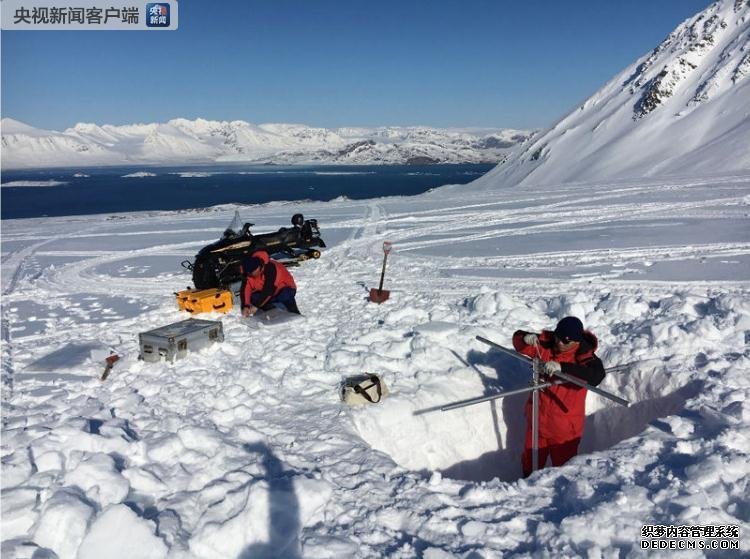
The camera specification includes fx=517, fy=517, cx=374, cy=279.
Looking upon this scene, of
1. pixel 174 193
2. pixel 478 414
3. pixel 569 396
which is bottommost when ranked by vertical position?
pixel 478 414

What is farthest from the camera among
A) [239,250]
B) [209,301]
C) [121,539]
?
[239,250]

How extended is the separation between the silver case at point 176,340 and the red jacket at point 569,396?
12.5ft

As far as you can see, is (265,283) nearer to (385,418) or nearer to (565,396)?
(385,418)

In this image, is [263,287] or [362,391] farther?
[263,287]

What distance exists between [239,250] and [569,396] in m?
6.33

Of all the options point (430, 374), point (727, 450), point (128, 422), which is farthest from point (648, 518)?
point (128, 422)

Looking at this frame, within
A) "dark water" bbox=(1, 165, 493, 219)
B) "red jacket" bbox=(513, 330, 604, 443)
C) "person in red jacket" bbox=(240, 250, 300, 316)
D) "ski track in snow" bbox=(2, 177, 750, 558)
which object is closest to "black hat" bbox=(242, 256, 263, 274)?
"person in red jacket" bbox=(240, 250, 300, 316)

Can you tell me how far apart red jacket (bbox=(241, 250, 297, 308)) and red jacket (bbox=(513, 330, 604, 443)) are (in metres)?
4.01

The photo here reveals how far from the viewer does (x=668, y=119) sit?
42.3 m

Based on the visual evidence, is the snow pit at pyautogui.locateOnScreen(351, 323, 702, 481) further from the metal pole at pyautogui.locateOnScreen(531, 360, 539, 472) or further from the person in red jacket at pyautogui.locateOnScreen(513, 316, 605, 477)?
the metal pole at pyautogui.locateOnScreen(531, 360, 539, 472)

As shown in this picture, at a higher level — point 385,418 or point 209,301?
point 209,301

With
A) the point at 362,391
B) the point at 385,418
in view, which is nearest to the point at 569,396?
the point at 385,418

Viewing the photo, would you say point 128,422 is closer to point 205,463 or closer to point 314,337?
point 205,463

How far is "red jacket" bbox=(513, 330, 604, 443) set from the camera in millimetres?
4699
